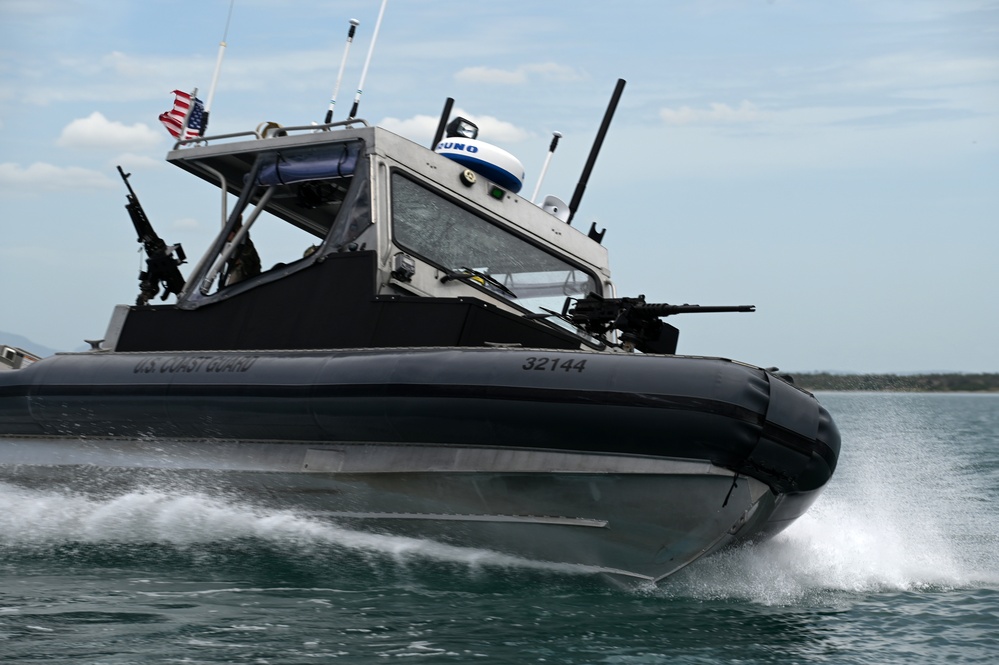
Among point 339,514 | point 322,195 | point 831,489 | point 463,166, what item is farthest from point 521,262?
point 831,489

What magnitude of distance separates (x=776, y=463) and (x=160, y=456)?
3677 mm

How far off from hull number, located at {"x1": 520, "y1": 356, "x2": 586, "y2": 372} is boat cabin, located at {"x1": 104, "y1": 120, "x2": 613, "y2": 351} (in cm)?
48

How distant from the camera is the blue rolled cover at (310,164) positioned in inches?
288

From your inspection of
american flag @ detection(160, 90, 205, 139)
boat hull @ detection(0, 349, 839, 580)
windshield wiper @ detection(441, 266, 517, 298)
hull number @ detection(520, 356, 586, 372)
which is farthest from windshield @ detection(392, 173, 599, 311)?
american flag @ detection(160, 90, 205, 139)

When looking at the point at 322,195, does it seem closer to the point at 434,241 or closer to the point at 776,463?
the point at 434,241

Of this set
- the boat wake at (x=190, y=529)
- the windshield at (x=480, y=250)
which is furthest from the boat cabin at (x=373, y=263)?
the boat wake at (x=190, y=529)

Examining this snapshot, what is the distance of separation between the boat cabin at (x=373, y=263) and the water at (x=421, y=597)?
1.14 meters

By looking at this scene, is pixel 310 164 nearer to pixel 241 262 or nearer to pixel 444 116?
pixel 241 262

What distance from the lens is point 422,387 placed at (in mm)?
5969

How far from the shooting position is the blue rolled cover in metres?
7.32

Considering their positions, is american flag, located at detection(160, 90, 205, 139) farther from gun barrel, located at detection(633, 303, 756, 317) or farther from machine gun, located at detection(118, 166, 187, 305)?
gun barrel, located at detection(633, 303, 756, 317)

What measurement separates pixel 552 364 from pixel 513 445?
443 millimetres

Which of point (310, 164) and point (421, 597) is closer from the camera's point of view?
point (421, 597)

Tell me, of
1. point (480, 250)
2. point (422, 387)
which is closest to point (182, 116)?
point (480, 250)
